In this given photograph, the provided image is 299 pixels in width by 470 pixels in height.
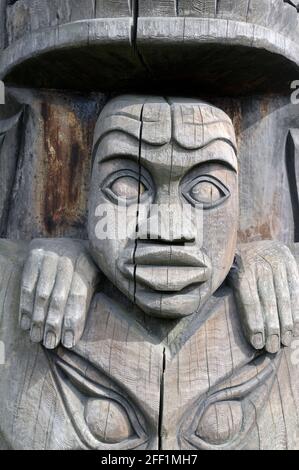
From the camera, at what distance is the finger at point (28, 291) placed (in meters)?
1.81

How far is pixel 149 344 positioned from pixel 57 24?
0.88 metres

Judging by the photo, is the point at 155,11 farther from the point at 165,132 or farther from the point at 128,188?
the point at 128,188

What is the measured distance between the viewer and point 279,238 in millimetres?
2121

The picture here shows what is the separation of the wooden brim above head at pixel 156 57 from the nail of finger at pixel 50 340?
72 cm

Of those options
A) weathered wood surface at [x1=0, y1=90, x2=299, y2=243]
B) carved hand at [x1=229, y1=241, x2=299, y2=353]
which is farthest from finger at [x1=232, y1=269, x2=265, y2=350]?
weathered wood surface at [x1=0, y1=90, x2=299, y2=243]

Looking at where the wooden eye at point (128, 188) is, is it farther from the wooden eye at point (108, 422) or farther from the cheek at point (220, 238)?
the wooden eye at point (108, 422)

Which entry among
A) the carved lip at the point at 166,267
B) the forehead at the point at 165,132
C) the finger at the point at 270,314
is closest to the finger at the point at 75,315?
the carved lip at the point at 166,267

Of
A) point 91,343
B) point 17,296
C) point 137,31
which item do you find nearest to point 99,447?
point 91,343

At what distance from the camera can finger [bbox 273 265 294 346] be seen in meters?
1.81

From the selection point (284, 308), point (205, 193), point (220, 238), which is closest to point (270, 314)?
point (284, 308)

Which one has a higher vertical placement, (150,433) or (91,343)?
(91,343)

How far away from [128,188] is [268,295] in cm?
46

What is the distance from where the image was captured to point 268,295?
1.83 m
